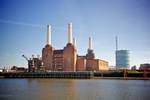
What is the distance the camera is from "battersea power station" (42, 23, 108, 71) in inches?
3528

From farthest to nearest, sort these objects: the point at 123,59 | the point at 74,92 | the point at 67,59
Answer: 1. the point at 123,59
2. the point at 67,59
3. the point at 74,92

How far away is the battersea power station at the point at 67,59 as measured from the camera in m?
89.6

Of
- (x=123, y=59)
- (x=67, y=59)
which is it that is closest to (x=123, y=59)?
(x=123, y=59)

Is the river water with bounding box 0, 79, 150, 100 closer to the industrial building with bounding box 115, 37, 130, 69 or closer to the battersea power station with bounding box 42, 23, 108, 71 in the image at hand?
the battersea power station with bounding box 42, 23, 108, 71

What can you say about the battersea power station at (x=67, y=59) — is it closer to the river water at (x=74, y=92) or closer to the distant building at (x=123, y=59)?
the river water at (x=74, y=92)

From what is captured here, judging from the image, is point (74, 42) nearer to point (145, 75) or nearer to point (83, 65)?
point (83, 65)

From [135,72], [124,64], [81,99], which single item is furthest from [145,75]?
[124,64]

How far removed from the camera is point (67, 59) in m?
90.9

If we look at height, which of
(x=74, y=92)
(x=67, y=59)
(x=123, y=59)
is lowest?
(x=74, y=92)

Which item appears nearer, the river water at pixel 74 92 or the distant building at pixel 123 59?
the river water at pixel 74 92

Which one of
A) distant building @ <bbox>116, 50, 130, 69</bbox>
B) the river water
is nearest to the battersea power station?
the river water

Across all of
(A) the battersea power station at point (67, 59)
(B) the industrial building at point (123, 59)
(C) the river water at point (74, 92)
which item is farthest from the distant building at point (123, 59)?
(C) the river water at point (74, 92)

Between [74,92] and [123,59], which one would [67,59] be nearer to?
[74,92]

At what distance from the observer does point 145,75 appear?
→ 8019 cm
